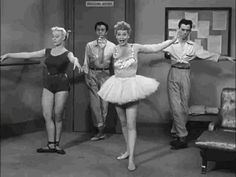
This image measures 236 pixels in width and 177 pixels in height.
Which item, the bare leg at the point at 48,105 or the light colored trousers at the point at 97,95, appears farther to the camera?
the light colored trousers at the point at 97,95

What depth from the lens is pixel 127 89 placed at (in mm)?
4539

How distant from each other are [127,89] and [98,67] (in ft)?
4.23

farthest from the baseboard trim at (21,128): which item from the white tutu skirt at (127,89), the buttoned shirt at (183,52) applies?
the buttoned shirt at (183,52)

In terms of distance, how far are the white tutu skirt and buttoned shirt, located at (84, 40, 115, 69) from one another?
41.8 inches

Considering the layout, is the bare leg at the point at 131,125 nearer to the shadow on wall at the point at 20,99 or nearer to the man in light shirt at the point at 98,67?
the man in light shirt at the point at 98,67

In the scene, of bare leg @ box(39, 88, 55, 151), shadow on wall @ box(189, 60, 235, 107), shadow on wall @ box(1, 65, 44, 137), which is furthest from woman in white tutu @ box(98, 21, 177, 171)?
shadow on wall @ box(189, 60, 235, 107)

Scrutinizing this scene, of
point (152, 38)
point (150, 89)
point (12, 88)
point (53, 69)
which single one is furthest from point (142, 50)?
point (12, 88)

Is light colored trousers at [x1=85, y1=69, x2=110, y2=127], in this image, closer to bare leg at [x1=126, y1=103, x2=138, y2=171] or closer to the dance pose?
the dance pose

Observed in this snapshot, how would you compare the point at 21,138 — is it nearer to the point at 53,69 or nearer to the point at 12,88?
the point at 12,88

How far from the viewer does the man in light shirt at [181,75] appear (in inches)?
213

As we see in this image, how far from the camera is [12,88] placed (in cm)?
570

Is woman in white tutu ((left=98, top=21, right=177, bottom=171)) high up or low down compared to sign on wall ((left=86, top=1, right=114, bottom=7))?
down

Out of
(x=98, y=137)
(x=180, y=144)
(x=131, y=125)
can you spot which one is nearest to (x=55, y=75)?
(x=131, y=125)

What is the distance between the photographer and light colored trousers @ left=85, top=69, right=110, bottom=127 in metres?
5.79
